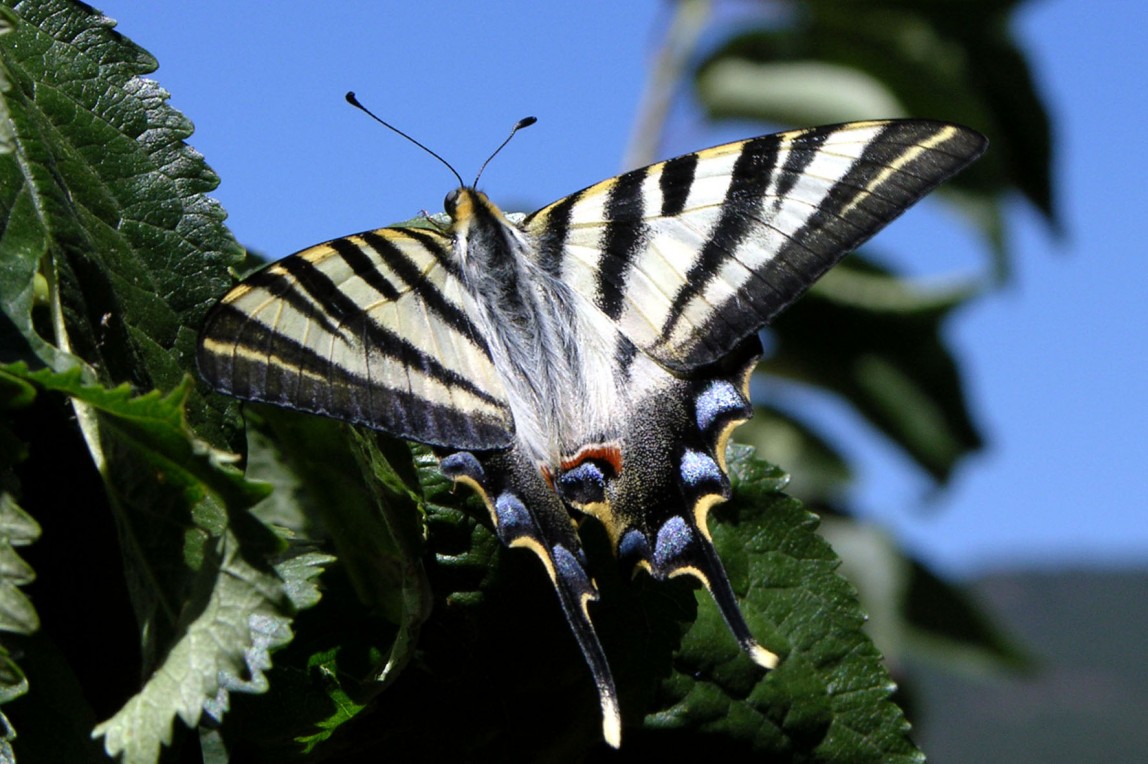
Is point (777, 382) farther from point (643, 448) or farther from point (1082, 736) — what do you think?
point (1082, 736)

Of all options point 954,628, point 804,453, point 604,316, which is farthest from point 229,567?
point 954,628

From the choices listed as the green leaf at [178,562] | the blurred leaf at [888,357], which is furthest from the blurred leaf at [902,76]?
the green leaf at [178,562]

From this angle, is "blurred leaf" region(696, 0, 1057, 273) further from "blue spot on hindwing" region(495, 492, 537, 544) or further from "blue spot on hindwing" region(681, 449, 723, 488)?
"blue spot on hindwing" region(495, 492, 537, 544)

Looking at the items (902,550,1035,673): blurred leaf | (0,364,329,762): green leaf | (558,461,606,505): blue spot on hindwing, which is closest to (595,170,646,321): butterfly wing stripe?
(558,461,606,505): blue spot on hindwing

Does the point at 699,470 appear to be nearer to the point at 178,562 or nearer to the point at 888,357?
the point at 178,562

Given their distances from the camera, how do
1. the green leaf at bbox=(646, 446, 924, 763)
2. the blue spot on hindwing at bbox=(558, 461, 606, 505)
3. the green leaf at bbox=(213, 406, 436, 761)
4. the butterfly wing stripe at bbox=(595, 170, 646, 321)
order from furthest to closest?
the butterfly wing stripe at bbox=(595, 170, 646, 321) < the blue spot on hindwing at bbox=(558, 461, 606, 505) < the green leaf at bbox=(646, 446, 924, 763) < the green leaf at bbox=(213, 406, 436, 761)

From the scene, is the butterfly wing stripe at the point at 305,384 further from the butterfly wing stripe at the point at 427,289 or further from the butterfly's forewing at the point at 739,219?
the butterfly's forewing at the point at 739,219

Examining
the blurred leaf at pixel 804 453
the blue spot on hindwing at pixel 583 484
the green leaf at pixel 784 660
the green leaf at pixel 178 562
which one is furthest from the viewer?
the blurred leaf at pixel 804 453
